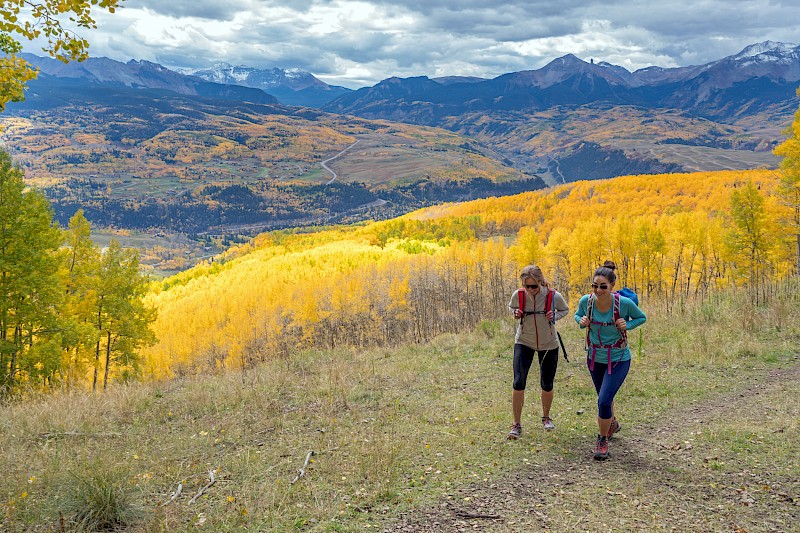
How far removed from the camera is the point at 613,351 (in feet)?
23.1

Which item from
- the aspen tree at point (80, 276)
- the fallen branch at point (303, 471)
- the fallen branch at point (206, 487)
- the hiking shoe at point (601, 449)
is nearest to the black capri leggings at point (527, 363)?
the hiking shoe at point (601, 449)

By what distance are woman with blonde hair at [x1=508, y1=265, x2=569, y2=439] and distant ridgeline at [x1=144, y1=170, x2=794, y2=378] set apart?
16.6 meters

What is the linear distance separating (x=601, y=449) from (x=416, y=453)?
2543 millimetres

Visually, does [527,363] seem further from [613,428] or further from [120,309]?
[120,309]

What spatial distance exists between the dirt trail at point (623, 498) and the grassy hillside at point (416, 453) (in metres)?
0.02

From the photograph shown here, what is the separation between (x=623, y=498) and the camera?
5719mm

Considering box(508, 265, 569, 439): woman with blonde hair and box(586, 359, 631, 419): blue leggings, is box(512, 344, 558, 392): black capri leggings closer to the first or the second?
box(508, 265, 569, 439): woman with blonde hair

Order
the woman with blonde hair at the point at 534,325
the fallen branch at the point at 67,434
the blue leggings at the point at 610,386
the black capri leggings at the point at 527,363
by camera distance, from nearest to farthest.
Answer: the blue leggings at the point at 610,386
the woman with blonde hair at the point at 534,325
the black capri leggings at the point at 527,363
the fallen branch at the point at 67,434

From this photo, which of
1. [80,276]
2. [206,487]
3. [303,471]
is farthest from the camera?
[80,276]

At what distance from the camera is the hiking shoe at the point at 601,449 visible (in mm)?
6884

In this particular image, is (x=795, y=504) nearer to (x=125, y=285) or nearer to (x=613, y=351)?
(x=613, y=351)

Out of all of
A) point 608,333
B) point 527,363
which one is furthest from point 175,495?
point 608,333

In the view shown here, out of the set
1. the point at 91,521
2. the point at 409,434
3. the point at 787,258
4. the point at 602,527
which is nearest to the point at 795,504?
the point at 602,527

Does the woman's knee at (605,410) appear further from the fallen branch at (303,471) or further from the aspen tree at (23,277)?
the aspen tree at (23,277)
